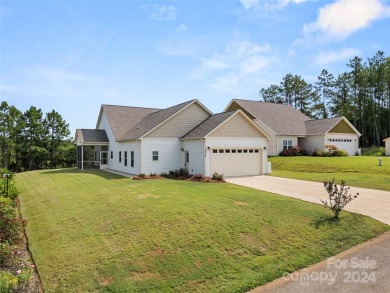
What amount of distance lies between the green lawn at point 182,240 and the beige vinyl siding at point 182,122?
10.3 metres

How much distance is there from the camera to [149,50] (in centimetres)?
1633

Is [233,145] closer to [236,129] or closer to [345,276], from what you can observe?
[236,129]

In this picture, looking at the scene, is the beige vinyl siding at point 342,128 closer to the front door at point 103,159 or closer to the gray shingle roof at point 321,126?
the gray shingle roof at point 321,126

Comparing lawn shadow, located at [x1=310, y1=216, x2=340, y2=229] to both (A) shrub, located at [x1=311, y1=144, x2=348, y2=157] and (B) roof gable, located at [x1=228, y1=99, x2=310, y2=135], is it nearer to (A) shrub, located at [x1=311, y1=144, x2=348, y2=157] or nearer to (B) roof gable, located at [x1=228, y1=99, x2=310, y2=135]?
(A) shrub, located at [x1=311, y1=144, x2=348, y2=157]

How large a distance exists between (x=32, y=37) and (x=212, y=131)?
1229 centimetres

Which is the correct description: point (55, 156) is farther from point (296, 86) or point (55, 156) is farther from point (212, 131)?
point (296, 86)

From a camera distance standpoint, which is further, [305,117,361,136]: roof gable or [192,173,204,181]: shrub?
[305,117,361,136]: roof gable

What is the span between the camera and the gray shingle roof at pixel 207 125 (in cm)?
2117

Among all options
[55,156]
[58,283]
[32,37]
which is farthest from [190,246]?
[55,156]

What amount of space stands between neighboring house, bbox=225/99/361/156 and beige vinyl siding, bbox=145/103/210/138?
12.6m

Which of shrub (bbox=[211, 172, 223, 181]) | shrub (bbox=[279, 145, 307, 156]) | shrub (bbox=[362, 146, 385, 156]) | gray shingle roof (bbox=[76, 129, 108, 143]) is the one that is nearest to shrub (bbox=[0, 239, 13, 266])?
shrub (bbox=[211, 172, 223, 181])

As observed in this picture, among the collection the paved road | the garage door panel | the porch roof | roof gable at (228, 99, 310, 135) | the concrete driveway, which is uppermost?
roof gable at (228, 99, 310, 135)

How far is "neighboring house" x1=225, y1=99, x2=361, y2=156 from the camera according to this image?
34.0 metres

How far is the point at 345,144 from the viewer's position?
118ft
